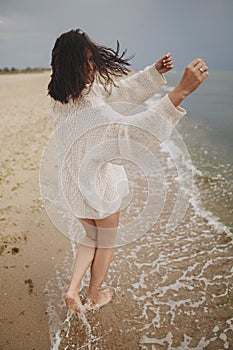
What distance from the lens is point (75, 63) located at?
2.03m

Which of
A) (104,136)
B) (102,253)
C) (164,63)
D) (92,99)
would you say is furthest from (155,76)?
(102,253)

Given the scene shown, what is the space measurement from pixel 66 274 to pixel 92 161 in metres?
1.42

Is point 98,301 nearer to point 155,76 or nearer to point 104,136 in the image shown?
point 104,136

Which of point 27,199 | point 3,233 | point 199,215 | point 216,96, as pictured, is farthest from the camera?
point 216,96

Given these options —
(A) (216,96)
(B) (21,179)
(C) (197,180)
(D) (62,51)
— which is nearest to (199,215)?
(C) (197,180)

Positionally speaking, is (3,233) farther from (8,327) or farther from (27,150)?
(27,150)

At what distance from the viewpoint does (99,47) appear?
2076 mm

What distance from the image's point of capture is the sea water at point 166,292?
2490 mm

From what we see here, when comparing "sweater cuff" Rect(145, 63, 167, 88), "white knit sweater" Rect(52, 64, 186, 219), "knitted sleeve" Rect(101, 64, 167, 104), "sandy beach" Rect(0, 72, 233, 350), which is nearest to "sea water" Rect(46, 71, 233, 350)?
"sandy beach" Rect(0, 72, 233, 350)

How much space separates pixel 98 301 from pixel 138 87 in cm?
147

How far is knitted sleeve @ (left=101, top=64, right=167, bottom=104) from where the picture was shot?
2270 mm

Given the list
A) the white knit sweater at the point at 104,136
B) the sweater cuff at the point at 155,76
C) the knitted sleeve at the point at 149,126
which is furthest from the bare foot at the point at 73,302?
the sweater cuff at the point at 155,76

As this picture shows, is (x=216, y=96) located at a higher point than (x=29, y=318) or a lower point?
lower

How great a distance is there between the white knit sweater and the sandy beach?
0.81 metres
